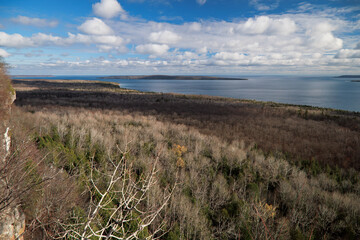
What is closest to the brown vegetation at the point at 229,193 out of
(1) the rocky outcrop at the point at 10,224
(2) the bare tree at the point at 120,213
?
(2) the bare tree at the point at 120,213

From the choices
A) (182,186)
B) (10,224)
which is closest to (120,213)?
(10,224)

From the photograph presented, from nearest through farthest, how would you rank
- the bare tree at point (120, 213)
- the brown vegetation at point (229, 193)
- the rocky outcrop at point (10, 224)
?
the bare tree at point (120, 213), the rocky outcrop at point (10, 224), the brown vegetation at point (229, 193)

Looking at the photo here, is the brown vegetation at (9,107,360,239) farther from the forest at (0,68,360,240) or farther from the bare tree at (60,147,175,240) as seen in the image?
the bare tree at (60,147,175,240)

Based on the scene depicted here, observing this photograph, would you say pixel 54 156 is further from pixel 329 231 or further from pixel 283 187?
pixel 329 231

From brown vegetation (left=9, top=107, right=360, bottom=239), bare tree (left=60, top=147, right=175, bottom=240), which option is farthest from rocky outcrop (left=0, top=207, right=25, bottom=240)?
bare tree (left=60, top=147, right=175, bottom=240)

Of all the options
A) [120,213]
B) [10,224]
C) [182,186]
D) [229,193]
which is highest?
[120,213]

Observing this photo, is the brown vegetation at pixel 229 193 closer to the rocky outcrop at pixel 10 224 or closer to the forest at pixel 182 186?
the forest at pixel 182 186

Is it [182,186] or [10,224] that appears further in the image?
[182,186]

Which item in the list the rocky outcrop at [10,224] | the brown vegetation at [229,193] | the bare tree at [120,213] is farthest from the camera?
the brown vegetation at [229,193]

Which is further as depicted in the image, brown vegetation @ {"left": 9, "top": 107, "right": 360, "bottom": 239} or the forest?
brown vegetation @ {"left": 9, "top": 107, "right": 360, "bottom": 239}

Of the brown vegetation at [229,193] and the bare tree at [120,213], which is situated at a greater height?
the bare tree at [120,213]

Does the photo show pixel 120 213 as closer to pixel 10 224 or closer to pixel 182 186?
pixel 10 224

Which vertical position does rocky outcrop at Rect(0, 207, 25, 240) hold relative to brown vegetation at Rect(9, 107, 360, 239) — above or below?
above

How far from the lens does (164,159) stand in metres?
9.46
